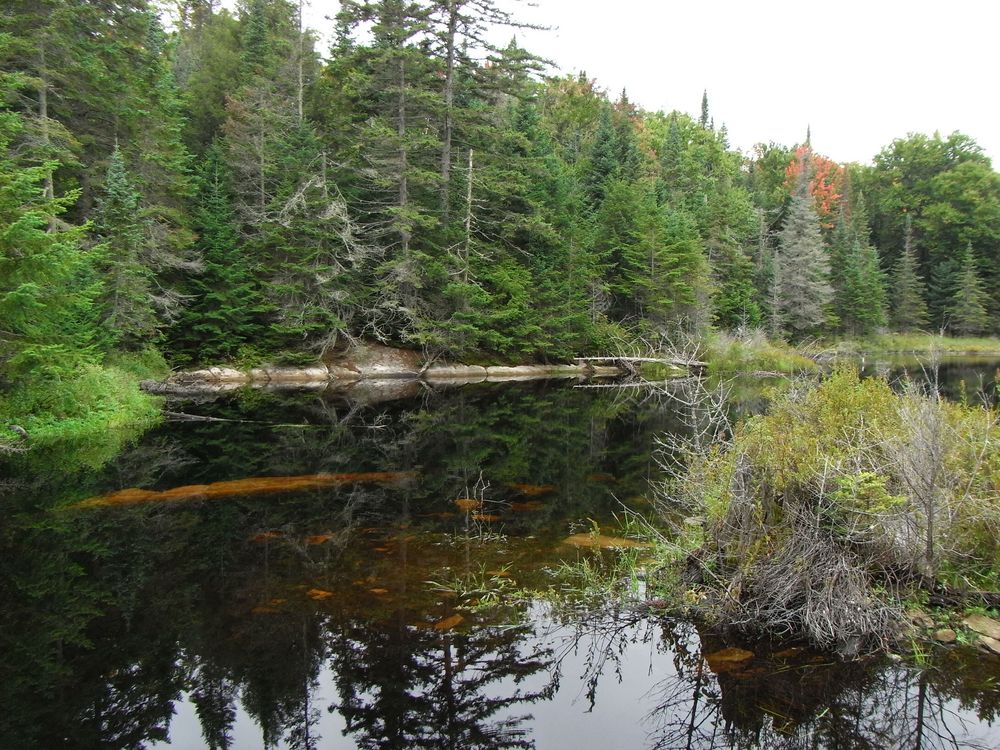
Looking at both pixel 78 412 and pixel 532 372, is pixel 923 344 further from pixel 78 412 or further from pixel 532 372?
pixel 78 412

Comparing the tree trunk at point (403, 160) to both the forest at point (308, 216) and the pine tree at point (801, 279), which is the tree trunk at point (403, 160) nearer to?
the forest at point (308, 216)

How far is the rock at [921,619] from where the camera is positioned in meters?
5.46

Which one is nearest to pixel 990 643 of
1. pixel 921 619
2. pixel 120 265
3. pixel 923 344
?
pixel 921 619

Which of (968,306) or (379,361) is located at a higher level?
(968,306)

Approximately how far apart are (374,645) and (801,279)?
48.8m

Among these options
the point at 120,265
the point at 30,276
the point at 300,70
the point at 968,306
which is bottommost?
Answer: the point at 30,276

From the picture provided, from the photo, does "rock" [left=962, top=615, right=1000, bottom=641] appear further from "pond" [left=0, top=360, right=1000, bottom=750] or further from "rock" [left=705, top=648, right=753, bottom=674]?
"rock" [left=705, top=648, right=753, bottom=674]

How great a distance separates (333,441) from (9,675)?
987 centimetres

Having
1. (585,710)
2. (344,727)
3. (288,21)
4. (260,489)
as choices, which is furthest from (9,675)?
(288,21)

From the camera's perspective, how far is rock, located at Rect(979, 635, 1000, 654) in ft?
17.1

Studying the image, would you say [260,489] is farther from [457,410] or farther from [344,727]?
[457,410]

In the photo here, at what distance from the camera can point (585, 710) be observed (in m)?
4.93

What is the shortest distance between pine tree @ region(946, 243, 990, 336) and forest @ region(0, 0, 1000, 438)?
15147mm

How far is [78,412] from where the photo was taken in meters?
15.2
